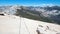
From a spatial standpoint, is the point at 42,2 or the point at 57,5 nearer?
the point at 57,5

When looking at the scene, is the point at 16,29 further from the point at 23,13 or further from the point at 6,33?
the point at 23,13

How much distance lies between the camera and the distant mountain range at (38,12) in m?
3.01

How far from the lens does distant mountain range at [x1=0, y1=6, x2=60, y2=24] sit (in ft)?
9.87

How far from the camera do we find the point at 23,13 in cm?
340

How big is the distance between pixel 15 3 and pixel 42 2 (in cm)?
81

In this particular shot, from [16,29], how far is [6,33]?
0.21 metres

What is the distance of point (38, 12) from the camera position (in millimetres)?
3389

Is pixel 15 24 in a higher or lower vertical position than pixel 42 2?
lower

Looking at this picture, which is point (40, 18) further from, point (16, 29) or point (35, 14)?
point (16, 29)

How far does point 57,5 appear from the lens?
342 cm

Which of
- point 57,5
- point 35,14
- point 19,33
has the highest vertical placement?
point 57,5

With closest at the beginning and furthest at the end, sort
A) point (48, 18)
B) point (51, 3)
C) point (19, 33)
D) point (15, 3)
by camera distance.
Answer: point (19, 33)
point (48, 18)
point (51, 3)
point (15, 3)

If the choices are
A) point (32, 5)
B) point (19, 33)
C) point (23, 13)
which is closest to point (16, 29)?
point (19, 33)

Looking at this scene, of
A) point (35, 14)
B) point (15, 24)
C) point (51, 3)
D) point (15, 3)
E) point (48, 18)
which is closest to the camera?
point (15, 24)
